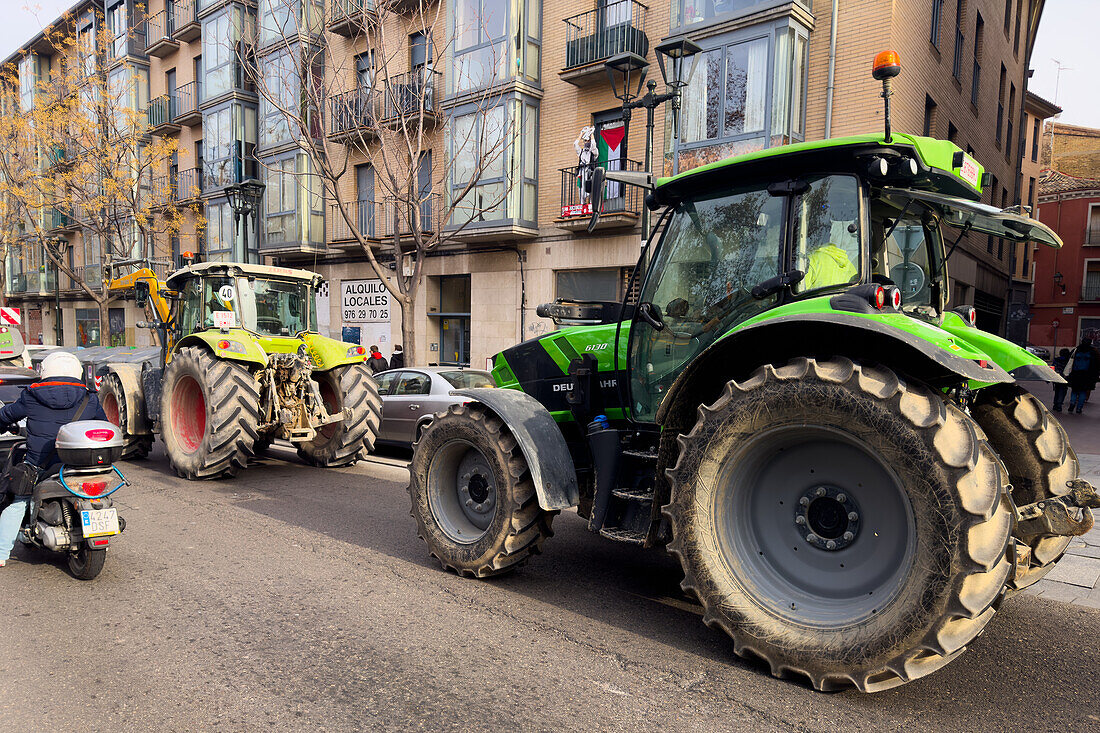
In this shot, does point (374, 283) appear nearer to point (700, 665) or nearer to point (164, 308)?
point (164, 308)

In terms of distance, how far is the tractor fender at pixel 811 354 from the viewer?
3152 mm

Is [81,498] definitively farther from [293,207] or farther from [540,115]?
[293,207]

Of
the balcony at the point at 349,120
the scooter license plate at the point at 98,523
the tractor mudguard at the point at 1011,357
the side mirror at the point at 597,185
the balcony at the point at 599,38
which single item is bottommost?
the scooter license plate at the point at 98,523

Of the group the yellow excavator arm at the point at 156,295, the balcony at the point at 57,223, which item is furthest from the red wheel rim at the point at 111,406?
the balcony at the point at 57,223

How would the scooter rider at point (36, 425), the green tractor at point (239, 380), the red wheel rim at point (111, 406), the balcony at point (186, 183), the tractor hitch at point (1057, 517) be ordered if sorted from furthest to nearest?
the balcony at point (186, 183) → the red wheel rim at point (111, 406) → the green tractor at point (239, 380) → the scooter rider at point (36, 425) → the tractor hitch at point (1057, 517)

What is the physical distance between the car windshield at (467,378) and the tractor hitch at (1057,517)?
25.8 ft

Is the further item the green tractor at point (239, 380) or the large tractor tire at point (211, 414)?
the green tractor at point (239, 380)

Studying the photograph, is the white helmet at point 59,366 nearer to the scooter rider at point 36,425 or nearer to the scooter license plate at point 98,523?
the scooter rider at point 36,425

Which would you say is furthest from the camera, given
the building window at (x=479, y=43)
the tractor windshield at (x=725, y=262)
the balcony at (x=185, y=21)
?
the balcony at (x=185, y=21)

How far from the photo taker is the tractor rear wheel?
4.10 m

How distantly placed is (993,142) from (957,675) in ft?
82.0

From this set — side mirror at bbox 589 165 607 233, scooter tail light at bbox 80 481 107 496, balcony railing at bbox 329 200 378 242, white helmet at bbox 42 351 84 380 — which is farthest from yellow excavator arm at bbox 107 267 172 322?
balcony railing at bbox 329 200 378 242

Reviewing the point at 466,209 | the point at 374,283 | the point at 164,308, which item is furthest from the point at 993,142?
the point at 164,308

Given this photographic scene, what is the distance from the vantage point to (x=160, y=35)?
32.6 m
